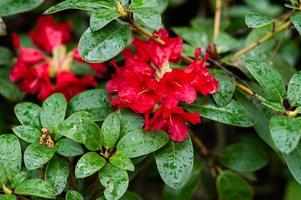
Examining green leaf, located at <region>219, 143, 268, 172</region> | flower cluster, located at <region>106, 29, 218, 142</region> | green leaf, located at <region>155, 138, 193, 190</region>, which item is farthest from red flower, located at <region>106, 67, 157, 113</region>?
green leaf, located at <region>219, 143, 268, 172</region>

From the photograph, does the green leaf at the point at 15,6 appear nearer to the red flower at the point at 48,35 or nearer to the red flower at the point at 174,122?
the red flower at the point at 48,35

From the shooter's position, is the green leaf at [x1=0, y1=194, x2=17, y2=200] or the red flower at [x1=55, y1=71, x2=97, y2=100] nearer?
the green leaf at [x1=0, y1=194, x2=17, y2=200]

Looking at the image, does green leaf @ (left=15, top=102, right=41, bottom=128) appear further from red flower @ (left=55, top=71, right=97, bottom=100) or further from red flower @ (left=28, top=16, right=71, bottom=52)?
red flower @ (left=28, top=16, right=71, bottom=52)

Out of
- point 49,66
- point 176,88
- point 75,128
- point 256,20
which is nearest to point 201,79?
point 176,88

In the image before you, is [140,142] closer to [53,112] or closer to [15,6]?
[53,112]

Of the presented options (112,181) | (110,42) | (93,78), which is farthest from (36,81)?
(112,181)

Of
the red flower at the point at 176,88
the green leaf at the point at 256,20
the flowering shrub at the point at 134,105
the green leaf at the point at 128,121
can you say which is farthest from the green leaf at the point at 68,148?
the green leaf at the point at 256,20
